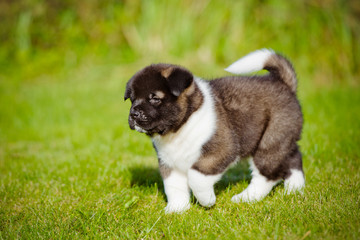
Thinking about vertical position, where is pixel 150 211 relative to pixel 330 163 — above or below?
above

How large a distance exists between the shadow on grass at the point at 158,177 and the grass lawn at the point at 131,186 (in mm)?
11

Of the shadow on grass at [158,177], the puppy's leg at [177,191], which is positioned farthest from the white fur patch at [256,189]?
the puppy's leg at [177,191]

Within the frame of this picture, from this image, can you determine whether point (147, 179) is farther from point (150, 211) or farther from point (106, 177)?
point (150, 211)

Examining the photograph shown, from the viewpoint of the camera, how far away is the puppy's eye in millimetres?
2994

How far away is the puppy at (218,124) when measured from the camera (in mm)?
3010

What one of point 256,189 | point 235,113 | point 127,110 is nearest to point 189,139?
point 235,113

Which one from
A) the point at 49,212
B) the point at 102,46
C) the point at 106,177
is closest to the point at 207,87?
the point at 106,177

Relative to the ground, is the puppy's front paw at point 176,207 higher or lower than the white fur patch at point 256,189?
higher

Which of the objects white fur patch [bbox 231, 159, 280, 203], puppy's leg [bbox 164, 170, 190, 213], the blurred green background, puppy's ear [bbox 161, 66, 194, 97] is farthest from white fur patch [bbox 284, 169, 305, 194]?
the blurred green background

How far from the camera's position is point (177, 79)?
9.68ft

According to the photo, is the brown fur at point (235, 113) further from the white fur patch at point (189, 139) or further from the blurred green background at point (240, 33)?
the blurred green background at point (240, 33)

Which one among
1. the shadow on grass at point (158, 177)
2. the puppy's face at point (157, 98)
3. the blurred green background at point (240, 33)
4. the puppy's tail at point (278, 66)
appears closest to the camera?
the puppy's face at point (157, 98)

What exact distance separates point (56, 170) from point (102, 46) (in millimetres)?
6821

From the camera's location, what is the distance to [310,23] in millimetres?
8414
